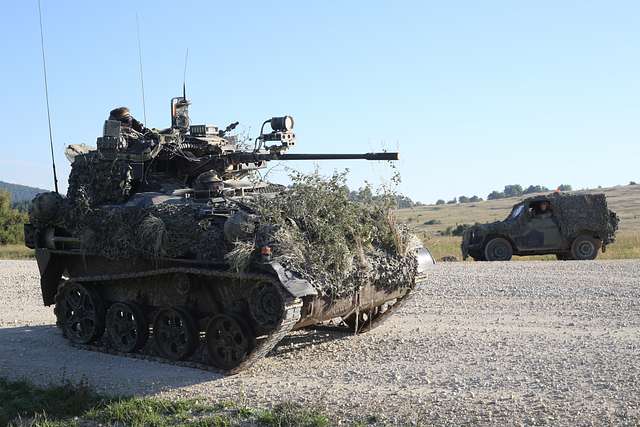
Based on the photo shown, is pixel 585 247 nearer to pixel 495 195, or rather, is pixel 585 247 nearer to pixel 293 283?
pixel 293 283

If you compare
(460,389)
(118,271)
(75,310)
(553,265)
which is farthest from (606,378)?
(553,265)

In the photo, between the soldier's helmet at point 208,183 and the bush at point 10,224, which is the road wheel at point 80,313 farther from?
the bush at point 10,224

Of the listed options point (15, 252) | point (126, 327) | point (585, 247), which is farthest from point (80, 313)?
point (15, 252)

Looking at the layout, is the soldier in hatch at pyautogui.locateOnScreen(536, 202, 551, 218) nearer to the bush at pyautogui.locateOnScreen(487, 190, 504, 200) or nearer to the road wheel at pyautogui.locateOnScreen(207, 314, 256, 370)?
the road wheel at pyautogui.locateOnScreen(207, 314, 256, 370)

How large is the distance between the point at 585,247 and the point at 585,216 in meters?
0.86

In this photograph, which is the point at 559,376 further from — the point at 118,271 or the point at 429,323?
the point at 118,271

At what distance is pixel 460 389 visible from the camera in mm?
8523

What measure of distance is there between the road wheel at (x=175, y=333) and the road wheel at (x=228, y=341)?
36cm

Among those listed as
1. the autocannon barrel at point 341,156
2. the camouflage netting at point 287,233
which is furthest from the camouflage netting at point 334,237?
the autocannon barrel at point 341,156

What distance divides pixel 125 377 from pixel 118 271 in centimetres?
223

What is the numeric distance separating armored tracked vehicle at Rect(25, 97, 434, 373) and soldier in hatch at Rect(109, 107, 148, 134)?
7.5 inches

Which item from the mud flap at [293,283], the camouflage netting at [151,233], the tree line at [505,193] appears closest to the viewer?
the mud flap at [293,283]

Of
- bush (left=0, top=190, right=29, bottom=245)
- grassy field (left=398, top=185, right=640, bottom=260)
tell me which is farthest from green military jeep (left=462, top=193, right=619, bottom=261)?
bush (left=0, top=190, right=29, bottom=245)

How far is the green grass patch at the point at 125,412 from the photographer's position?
796 cm
